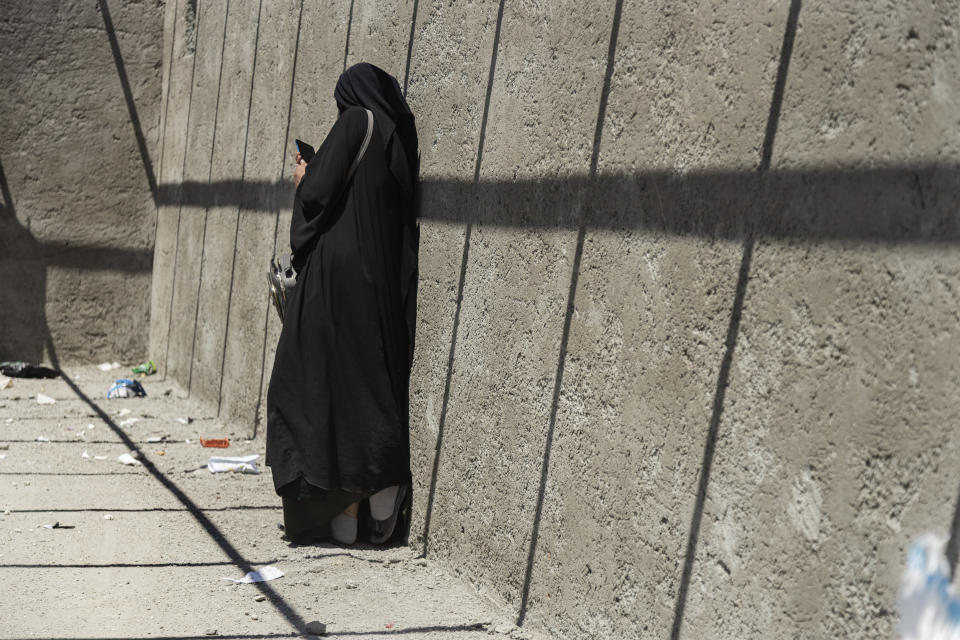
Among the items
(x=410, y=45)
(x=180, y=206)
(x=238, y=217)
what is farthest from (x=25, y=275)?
(x=410, y=45)

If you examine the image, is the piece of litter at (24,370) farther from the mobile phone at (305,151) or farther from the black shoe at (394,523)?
the black shoe at (394,523)

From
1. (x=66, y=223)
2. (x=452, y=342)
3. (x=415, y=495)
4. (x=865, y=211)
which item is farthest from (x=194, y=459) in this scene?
(x=865, y=211)

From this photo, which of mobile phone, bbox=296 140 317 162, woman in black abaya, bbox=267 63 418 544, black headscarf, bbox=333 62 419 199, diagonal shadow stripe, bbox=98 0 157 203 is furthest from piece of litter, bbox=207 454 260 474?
diagonal shadow stripe, bbox=98 0 157 203

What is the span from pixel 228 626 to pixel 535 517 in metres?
0.98

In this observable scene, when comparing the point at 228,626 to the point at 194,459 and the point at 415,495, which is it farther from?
the point at 194,459

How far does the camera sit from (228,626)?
3246 millimetres

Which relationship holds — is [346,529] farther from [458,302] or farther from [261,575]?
[458,302]

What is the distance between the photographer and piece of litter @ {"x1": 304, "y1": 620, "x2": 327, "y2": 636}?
3213mm

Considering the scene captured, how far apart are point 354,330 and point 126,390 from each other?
3844mm

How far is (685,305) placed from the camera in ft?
8.57

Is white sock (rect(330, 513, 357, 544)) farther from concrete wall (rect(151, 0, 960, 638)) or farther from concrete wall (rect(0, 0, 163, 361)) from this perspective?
concrete wall (rect(0, 0, 163, 361))

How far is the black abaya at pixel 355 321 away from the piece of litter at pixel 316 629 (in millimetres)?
801

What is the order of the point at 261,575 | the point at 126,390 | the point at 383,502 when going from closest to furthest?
the point at 261,575 < the point at 383,502 < the point at 126,390

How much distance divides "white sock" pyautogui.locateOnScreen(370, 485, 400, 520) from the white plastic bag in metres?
2.40
